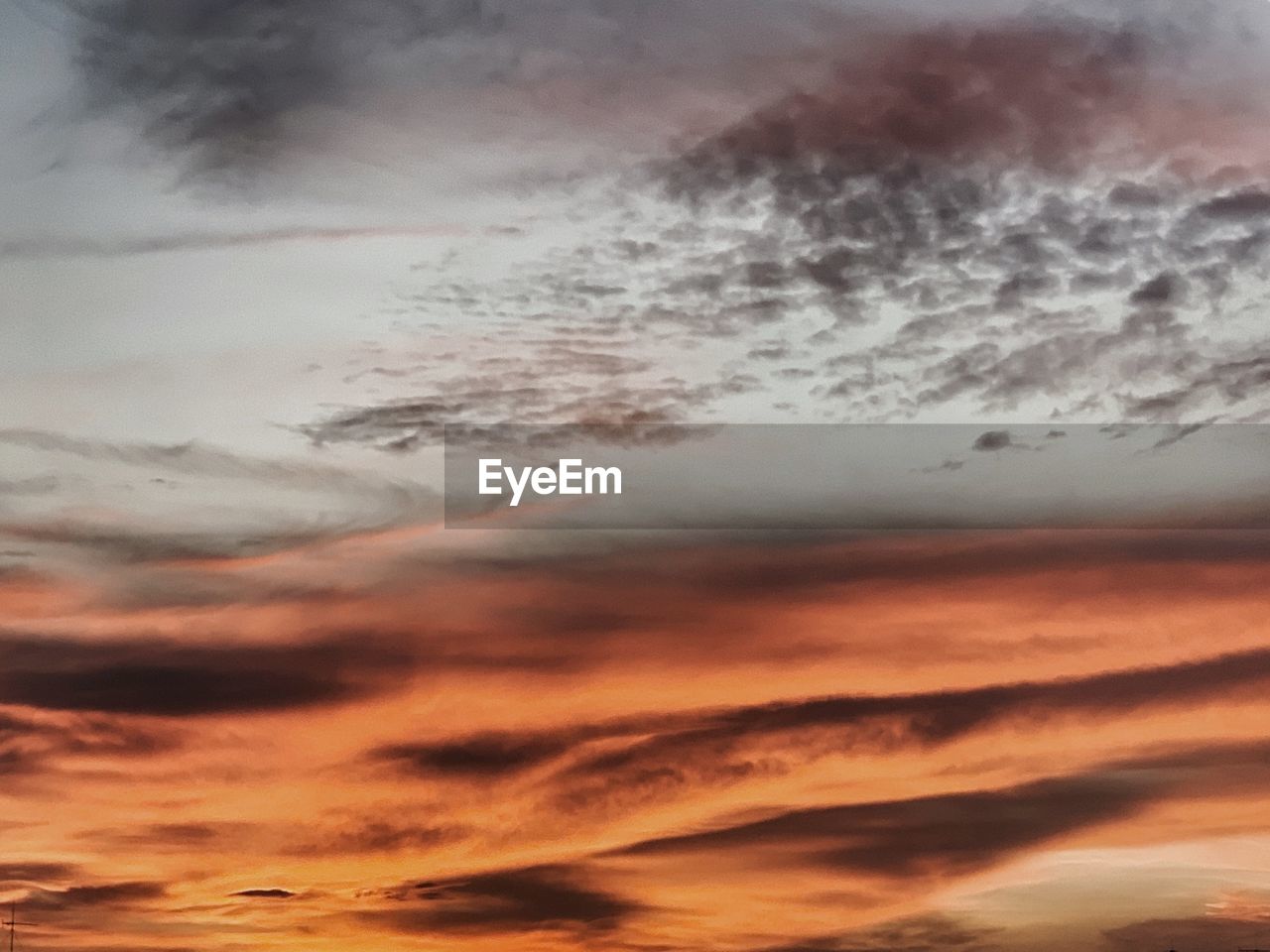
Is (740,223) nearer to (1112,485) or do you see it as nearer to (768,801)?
(1112,485)

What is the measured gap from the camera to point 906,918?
13.2 feet

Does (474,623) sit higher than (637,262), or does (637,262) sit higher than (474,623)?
(637,262)

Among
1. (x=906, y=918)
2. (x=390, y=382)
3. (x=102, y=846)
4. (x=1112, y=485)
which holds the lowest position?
(x=906, y=918)

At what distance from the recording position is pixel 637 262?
4234 mm

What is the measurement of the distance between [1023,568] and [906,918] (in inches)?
39.9

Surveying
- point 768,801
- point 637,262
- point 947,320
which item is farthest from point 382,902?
point 947,320

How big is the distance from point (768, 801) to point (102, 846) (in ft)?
6.01

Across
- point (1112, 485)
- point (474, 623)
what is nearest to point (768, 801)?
point (474, 623)
